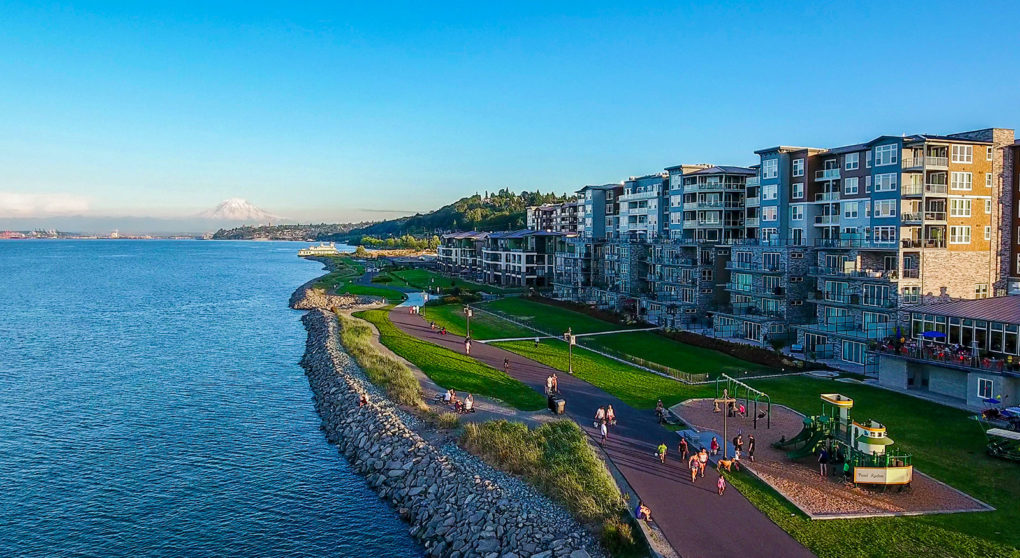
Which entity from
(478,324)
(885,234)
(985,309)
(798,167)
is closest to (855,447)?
(985,309)

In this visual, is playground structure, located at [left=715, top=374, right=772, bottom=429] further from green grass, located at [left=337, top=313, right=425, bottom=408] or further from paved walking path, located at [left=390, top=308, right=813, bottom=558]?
green grass, located at [left=337, top=313, right=425, bottom=408]

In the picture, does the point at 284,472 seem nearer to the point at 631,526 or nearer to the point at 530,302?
the point at 631,526

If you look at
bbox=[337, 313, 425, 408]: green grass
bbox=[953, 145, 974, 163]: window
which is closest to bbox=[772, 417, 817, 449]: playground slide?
bbox=[337, 313, 425, 408]: green grass

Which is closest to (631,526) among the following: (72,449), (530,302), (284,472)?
(284,472)

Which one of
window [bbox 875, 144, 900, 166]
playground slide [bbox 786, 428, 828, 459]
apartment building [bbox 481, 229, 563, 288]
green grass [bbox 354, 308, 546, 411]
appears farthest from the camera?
apartment building [bbox 481, 229, 563, 288]

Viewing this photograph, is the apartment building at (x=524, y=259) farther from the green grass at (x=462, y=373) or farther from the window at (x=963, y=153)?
the window at (x=963, y=153)

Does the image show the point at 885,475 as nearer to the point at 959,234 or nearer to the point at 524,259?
the point at 959,234
